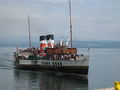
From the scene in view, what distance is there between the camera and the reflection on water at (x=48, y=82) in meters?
36.0

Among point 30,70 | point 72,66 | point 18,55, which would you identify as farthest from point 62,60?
point 18,55

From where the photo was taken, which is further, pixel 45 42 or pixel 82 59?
pixel 45 42

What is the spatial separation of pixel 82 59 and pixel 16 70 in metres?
16.7

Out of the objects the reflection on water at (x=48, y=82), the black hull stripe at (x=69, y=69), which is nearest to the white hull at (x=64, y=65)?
the black hull stripe at (x=69, y=69)

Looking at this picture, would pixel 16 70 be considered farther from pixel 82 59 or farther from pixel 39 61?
pixel 82 59

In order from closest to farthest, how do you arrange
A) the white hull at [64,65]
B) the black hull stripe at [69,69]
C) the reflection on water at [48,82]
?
1. the reflection on water at [48,82]
2. the white hull at [64,65]
3. the black hull stripe at [69,69]

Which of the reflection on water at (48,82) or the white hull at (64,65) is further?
the white hull at (64,65)

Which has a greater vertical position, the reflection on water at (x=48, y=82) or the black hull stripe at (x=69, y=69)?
the black hull stripe at (x=69, y=69)

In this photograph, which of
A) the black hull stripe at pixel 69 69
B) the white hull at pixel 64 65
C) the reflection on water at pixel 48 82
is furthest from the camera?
the black hull stripe at pixel 69 69

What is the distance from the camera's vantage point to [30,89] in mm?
34188

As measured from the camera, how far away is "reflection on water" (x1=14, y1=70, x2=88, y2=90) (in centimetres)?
3597

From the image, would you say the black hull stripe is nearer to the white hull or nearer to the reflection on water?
the white hull

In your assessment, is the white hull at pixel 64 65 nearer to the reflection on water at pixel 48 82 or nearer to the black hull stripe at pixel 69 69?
the black hull stripe at pixel 69 69

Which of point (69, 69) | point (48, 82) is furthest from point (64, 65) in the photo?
point (48, 82)
